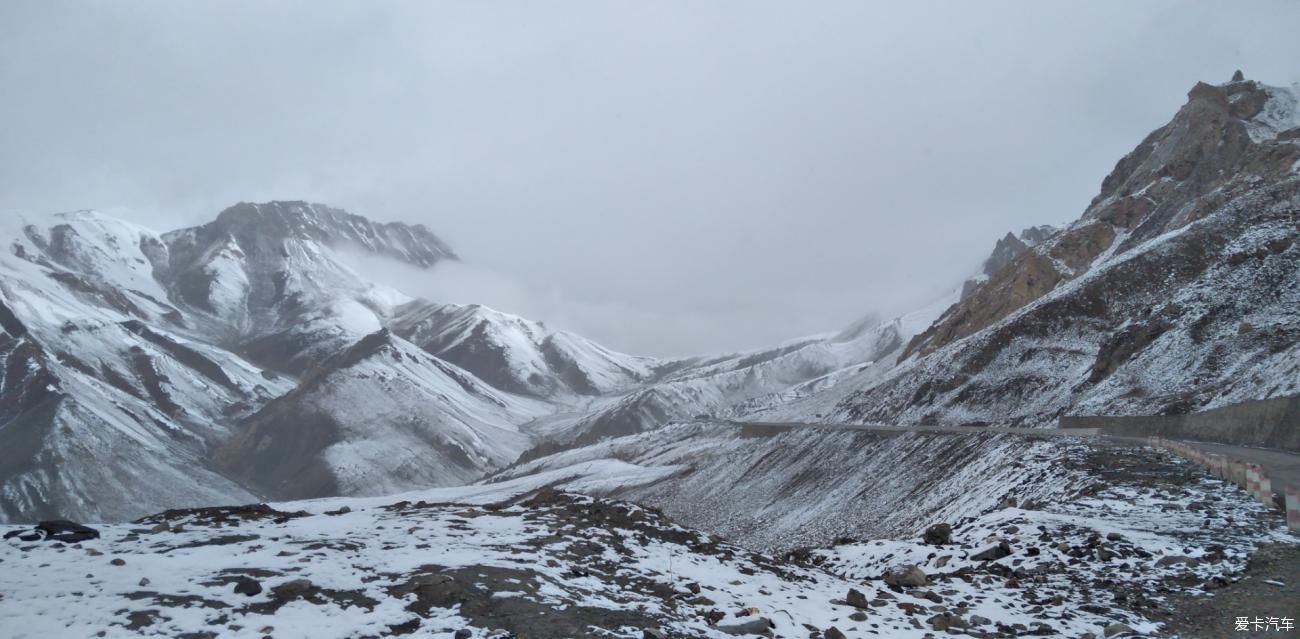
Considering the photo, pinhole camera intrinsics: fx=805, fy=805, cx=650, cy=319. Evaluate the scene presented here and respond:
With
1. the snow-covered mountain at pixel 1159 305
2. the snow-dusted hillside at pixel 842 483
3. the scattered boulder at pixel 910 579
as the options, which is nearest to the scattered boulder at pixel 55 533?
the scattered boulder at pixel 910 579

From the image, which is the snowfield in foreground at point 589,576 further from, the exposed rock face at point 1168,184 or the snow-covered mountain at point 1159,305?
the exposed rock face at point 1168,184

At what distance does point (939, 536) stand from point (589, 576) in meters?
10.5

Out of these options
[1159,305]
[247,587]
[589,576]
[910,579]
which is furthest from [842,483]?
[247,587]

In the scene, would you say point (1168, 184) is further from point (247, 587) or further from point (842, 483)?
point (247, 587)

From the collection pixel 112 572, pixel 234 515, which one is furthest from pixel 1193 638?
pixel 234 515

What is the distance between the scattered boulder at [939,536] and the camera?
2086 cm

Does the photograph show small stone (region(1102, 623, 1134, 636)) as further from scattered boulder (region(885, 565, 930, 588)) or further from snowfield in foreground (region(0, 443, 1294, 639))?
scattered boulder (region(885, 565, 930, 588))

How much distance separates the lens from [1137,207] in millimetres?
111812

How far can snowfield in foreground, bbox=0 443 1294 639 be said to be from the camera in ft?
38.7

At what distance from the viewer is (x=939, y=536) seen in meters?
21.1

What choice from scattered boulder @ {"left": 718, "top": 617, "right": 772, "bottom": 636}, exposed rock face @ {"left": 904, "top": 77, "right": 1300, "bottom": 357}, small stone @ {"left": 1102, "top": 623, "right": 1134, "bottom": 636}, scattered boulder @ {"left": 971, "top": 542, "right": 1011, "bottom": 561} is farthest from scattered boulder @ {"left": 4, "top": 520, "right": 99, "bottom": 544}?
exposed rock face @ {"left": 904, "top": 77, "right": 1300, "bottom": 357}

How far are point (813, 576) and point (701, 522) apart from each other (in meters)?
43.4

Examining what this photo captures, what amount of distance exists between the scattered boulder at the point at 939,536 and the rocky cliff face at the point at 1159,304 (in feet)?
101

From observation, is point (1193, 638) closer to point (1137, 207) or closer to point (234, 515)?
point (234, 515)
